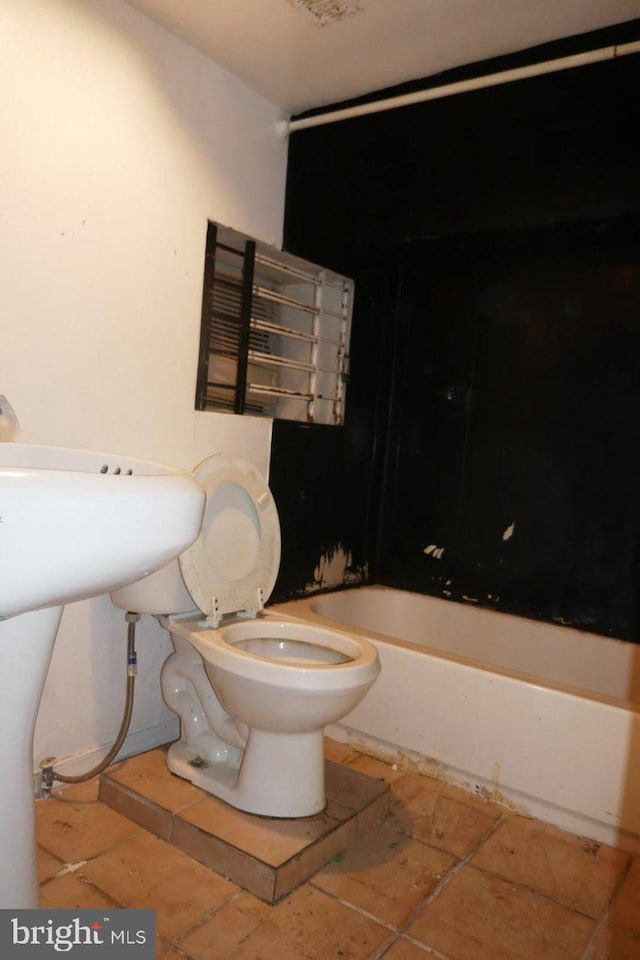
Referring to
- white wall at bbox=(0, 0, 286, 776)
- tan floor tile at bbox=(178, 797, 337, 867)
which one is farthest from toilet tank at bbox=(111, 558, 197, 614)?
tan floor tile at bbox=(178, 797, 337, 867)

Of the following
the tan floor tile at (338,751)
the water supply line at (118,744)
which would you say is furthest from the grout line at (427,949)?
the water supply line at (118,744)

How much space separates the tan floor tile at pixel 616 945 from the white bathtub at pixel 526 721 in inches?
12.4

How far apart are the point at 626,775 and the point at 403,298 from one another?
78.1 inches

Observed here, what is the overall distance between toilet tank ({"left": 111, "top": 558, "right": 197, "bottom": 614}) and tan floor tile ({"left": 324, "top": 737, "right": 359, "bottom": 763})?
728mm

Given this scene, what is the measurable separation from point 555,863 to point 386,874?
0.44 metres

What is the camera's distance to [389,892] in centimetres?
150

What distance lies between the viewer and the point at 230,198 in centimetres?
214

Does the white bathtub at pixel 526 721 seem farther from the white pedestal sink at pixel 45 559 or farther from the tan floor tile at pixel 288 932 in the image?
the white pedestal sink at pixel 45 559

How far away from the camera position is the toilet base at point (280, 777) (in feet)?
5.31

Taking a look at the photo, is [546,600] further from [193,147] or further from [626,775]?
[193,147]

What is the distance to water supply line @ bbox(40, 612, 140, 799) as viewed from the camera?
1713 millimetres

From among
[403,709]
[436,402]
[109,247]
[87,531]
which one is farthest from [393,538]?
[87,531]

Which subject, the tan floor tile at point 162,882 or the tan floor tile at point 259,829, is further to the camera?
the tan floor tile at point 259,829

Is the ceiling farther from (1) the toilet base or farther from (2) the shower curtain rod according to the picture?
(1) the toilet base
